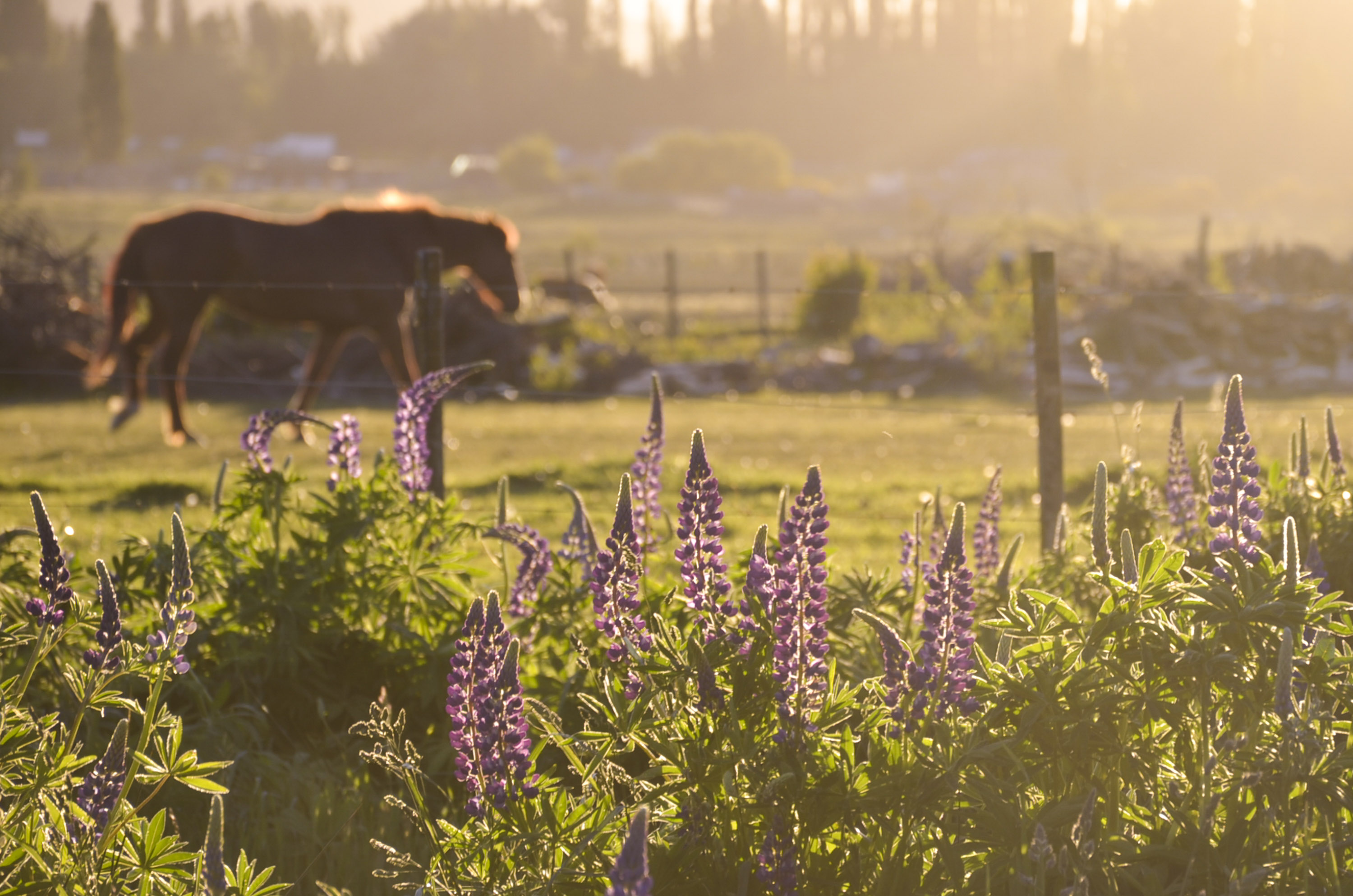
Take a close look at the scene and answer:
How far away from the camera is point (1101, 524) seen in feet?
7.83

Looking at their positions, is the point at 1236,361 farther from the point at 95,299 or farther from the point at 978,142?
the point at 978,142

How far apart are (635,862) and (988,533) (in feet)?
9.73

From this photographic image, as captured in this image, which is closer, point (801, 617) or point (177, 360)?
point (801, 617)

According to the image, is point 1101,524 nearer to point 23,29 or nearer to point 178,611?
point 178,611

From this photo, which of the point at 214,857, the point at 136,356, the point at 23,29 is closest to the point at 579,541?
the point at 214,857

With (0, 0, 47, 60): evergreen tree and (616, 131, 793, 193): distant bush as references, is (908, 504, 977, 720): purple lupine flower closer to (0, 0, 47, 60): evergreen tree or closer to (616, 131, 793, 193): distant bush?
(616, 131, 793, 193): distant bush

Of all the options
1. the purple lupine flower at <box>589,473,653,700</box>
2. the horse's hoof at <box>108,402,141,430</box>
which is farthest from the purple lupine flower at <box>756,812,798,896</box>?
the horse's hoof at <box>108,402,141,430</box>

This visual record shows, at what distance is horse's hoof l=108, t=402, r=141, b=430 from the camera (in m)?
12.0

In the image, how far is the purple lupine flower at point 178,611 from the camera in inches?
89.7

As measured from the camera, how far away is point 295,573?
4.02 meters

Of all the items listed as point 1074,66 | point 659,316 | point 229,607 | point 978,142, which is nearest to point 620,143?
point 978,142

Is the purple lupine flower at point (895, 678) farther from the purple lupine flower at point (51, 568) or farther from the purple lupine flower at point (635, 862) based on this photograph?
the purple lupine flower at point (51, 568)

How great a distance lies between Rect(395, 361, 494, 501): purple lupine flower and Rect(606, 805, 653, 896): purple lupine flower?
272cm

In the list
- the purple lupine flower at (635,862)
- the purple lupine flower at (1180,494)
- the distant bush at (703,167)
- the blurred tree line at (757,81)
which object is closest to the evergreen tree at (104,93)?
the blurred tree line at (757,81)
